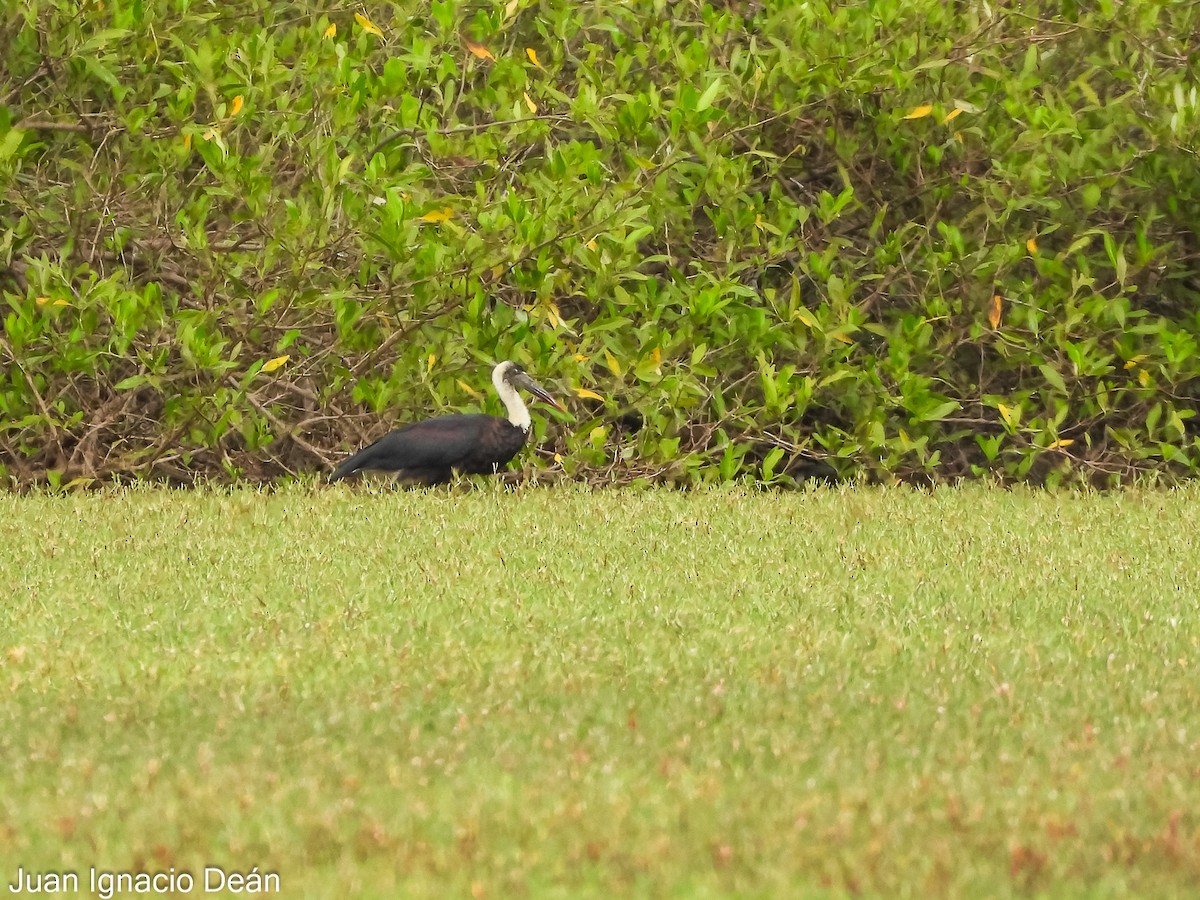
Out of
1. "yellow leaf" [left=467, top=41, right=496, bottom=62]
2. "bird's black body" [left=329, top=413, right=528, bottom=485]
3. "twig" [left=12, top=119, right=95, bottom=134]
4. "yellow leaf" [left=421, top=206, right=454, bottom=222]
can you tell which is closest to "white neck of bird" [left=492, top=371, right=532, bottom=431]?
"bird's black body" [left=329, top=413, right=528, bottom=485]

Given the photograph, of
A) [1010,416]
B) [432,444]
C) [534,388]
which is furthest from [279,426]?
[1010,416]

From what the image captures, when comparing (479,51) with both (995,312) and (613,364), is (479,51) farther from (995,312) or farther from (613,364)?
(995,312)

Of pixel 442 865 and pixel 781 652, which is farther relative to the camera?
pixel 781 652

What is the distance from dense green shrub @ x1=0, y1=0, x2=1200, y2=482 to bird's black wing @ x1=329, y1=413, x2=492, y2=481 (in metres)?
0.66

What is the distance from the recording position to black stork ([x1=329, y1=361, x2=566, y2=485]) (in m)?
11.6

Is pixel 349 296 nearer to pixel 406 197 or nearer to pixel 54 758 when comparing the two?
pixel 406 197

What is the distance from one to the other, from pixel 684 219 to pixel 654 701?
22.6 ft

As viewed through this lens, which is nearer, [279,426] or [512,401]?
[512,401]

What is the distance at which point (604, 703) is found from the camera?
252 inches

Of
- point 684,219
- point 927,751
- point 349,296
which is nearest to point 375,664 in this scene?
point 927,751

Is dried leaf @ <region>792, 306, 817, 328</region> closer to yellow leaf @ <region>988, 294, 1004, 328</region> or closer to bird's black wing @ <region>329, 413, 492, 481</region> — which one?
yellow leaf @ <region>988, 294, 1004, 328</region>

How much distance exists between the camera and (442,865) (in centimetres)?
475

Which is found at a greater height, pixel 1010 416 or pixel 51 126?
pixel 51 126

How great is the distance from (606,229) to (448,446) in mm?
1694
